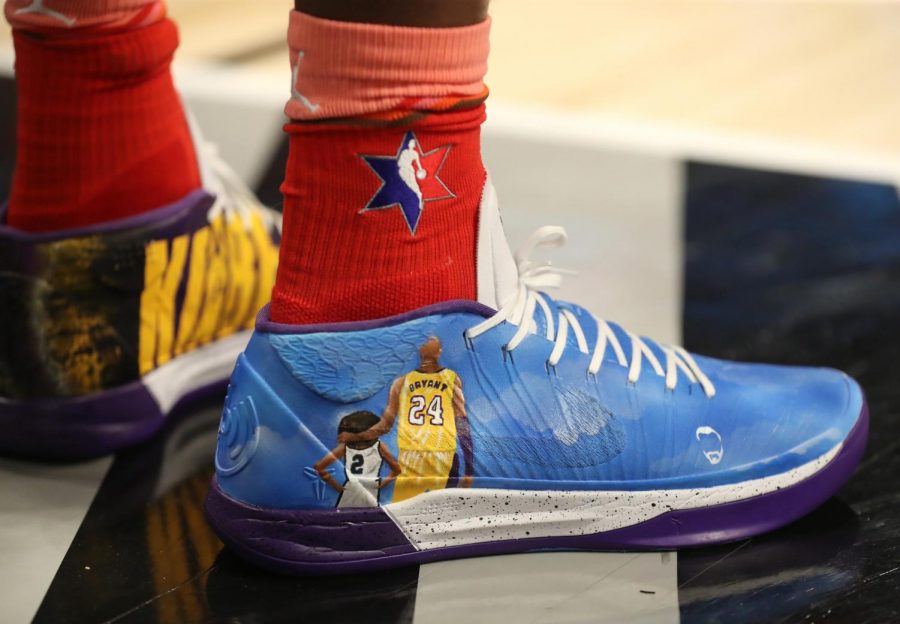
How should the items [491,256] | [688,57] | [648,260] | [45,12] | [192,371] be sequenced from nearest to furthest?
1. [491,256]
2. [45,12]
3. [192,371]
4. [648,260]
5. [688,57]

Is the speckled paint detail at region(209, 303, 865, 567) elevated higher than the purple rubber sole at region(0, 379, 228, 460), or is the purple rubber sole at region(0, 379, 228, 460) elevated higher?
the speckled paint detail at region(209, 303, 865, 567)

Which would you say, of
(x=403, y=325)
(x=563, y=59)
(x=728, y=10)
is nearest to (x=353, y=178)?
(x=403, y=325)

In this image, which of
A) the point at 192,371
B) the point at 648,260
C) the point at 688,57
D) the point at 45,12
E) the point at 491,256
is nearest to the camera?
the point at 491,256

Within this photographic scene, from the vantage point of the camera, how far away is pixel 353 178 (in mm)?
785

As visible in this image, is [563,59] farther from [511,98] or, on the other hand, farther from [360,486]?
[360,486]

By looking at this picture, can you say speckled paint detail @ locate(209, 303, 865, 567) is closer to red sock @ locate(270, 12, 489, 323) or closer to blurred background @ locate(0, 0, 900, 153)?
red sock @ locate(270, 12, 489, 323)

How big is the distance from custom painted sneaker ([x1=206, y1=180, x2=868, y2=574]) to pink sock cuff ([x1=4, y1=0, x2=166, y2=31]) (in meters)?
0.35

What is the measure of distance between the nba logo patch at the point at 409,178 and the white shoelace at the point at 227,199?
0.37 meters

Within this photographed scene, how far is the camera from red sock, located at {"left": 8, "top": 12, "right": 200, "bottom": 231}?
0.99 metres

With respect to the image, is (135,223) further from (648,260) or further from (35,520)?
(648,260)

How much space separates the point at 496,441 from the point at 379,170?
0.75 ft

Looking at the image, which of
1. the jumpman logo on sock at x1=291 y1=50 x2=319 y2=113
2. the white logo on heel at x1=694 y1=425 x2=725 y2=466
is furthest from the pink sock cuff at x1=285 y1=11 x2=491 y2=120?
the white logo on heel at x1=694 y1=425 x2=725 y2=466

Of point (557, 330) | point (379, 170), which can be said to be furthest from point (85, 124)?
point (557, 330)

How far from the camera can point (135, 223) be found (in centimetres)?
102
